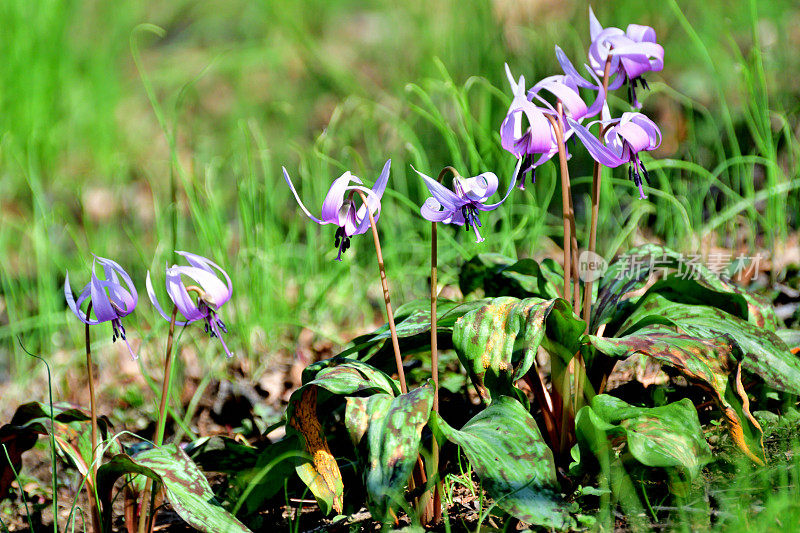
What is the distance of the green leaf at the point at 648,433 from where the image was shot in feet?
4.17

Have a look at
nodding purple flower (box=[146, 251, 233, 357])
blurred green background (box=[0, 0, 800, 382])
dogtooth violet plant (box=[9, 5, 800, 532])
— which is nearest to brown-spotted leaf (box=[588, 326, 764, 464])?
dogtooth violet plant (box=[9, 5, 800, 532])

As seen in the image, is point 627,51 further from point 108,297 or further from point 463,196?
point 108,297

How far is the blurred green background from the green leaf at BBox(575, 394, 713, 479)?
3.73ft

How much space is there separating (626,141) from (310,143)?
3.33 metres

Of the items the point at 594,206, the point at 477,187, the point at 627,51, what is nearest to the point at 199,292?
the point at 477,187

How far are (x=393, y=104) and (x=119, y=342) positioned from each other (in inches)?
82.9

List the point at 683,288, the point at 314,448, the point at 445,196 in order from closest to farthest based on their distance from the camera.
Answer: the point at 445,196 < the point at 314,448 < the point at 683,288

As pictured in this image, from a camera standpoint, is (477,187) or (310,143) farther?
(310,143)

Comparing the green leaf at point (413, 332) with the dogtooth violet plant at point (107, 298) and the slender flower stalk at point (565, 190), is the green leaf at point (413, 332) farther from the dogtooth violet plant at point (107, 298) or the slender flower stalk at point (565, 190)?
the dogtooth violet plant at point (107, 298)

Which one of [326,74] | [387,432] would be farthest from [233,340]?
[326,74]

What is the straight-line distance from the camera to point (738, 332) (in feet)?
5.16

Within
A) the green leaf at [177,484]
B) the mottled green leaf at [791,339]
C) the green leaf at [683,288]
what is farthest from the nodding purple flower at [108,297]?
the mottled green leaf at [791,339]

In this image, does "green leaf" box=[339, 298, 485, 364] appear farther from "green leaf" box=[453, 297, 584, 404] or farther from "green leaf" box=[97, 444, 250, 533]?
"green leaf" box=[97, 444, 250, 533]

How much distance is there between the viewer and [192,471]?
4.83 feet
